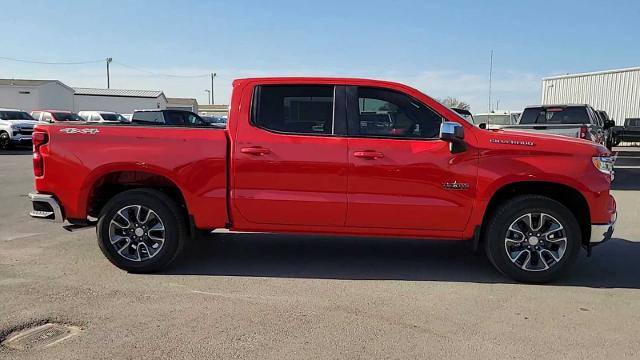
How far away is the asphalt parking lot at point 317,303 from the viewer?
371 cm

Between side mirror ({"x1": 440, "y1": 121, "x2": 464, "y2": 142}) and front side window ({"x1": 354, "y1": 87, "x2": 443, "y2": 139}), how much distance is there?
0.27 metres

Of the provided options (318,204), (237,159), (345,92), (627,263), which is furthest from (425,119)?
(627,263)

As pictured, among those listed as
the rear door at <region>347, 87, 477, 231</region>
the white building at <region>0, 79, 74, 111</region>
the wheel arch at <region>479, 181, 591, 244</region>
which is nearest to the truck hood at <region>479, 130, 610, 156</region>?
the rear door at <region>347, 87, 477, 231</region>

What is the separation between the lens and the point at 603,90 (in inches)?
1139

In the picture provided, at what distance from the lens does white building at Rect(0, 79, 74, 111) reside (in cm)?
5575

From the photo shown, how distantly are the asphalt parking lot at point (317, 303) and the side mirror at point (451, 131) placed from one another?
144cm

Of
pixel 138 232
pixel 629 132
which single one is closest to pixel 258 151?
pixel 138 232

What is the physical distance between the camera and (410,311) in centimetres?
441

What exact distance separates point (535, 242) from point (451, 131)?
1422mm

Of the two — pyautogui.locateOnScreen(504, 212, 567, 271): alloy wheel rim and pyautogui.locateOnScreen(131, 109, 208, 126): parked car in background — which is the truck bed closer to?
pyautogui.locateOnScreen(504, 212, 567, 271): alloy wheel rim

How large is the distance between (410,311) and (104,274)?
3062 millimetres

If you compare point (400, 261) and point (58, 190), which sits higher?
point (58, 190)

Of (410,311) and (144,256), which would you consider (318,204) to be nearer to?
(410,311)

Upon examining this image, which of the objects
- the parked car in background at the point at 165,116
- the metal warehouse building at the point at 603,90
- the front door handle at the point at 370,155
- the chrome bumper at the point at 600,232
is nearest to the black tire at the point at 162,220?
the front door handle at the point at 370,155
